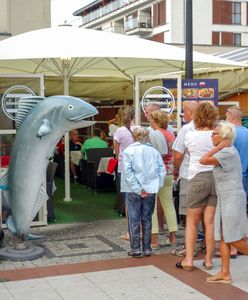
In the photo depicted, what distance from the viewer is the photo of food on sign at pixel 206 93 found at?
8.71 m

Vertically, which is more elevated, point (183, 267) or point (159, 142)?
point (159, 142)

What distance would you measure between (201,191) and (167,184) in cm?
123

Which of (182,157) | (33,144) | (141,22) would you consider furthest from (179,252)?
(141,22)

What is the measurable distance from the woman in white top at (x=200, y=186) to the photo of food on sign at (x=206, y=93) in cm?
269

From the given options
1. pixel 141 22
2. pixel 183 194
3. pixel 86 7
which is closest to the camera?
pixel 183 194

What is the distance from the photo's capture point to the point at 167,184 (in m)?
7.11

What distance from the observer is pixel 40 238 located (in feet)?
24.4

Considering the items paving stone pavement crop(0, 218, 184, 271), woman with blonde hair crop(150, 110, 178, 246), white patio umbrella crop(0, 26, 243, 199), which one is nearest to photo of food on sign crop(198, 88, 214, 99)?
white patio umbrella crop(0, 26, 243, 199)

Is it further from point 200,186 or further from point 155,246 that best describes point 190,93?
point 200,186

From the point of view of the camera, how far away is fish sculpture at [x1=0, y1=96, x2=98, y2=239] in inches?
255

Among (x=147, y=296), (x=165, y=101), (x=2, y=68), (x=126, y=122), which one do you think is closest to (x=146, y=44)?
(x=165, y=101)

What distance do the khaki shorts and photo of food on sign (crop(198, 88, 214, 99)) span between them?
303cm

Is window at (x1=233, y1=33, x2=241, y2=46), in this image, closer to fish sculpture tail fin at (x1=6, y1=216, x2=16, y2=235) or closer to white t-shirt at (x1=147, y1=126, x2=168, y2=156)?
white t-shirt at (x1=147, y1=126, x2=168, y2=156)

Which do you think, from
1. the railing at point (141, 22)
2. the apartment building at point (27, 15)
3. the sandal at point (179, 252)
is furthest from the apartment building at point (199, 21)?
the sandal at point (179, 252)
